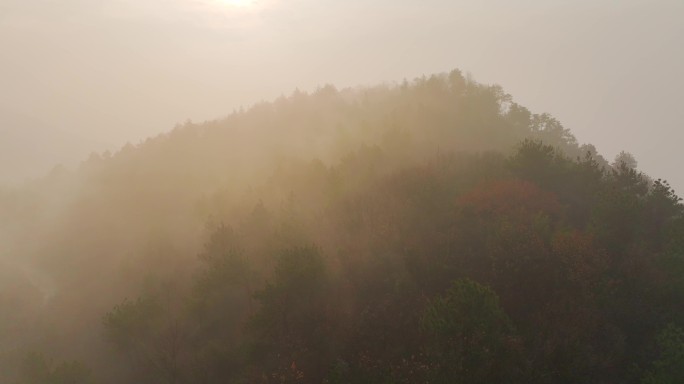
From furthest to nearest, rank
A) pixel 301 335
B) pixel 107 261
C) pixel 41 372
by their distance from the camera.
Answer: pixel 107 261 < pixel 41 372 < pixel 301 335

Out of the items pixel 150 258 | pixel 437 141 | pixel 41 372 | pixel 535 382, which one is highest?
pixel 437 141

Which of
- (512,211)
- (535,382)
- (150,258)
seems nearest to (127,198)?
(150,258)

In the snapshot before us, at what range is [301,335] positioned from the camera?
108 ft

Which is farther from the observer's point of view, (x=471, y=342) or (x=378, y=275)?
(x=378, y=275)

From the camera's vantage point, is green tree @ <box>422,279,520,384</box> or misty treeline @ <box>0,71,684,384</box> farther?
misty treeline @ <box>0,71,684,384</box>

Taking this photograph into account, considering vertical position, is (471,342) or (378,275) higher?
(378,275)

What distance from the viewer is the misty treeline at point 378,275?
26.6m

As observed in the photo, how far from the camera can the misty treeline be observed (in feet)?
87.1

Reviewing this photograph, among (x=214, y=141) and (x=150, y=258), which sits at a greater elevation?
(x=214, y=141)

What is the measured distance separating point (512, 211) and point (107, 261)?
48.2 metres

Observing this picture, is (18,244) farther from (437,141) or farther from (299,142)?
(437,141)

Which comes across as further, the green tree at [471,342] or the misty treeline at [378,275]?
the misty treeline at [378,275]

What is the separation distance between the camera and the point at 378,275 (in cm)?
3700

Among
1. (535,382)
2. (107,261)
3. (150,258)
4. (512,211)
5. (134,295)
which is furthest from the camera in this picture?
(107,261)
